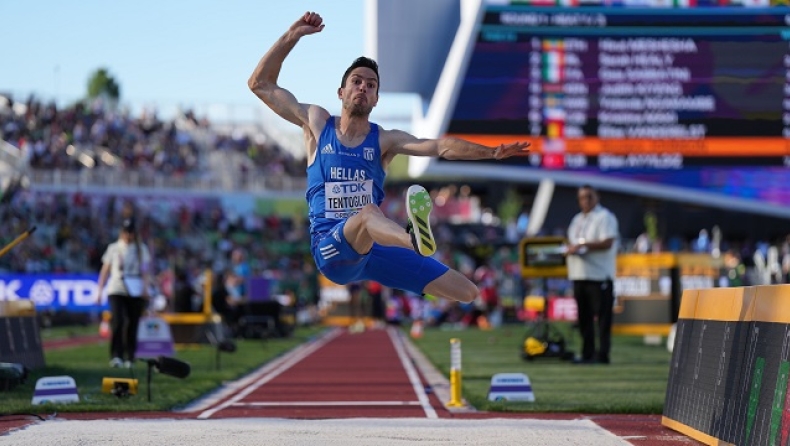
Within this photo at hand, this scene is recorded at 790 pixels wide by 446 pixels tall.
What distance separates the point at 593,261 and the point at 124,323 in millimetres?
5571

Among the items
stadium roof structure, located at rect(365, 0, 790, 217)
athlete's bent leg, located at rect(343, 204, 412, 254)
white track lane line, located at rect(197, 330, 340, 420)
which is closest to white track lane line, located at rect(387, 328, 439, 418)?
white track lane line, located at rect(197, 330, 340, 420)

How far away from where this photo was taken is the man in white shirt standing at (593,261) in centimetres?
1650

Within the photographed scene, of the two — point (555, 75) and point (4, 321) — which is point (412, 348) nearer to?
point (555, 75)

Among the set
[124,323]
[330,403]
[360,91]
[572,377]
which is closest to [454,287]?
[360,91]

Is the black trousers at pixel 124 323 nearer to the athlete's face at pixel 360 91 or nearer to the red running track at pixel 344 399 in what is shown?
the red running track at pixel 344 399

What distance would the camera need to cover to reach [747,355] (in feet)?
25.1

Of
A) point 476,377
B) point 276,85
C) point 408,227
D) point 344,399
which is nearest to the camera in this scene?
point 408,227

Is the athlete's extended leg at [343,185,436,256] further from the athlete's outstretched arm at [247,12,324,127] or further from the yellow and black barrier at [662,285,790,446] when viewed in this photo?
the yellow and black barrier at [662,285,790,446]

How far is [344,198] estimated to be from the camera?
8953 mm

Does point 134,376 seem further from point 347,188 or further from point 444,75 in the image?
point 444,75

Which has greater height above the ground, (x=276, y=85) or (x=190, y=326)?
(x=276, y=85)

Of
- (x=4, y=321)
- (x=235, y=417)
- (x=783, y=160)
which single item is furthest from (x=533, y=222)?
(x=235, y=417)

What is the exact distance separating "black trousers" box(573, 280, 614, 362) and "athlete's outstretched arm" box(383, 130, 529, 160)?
8.04 m

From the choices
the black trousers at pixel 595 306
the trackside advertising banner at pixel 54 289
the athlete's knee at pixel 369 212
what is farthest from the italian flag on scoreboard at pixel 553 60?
the athlete's knee at pixel 369 212
